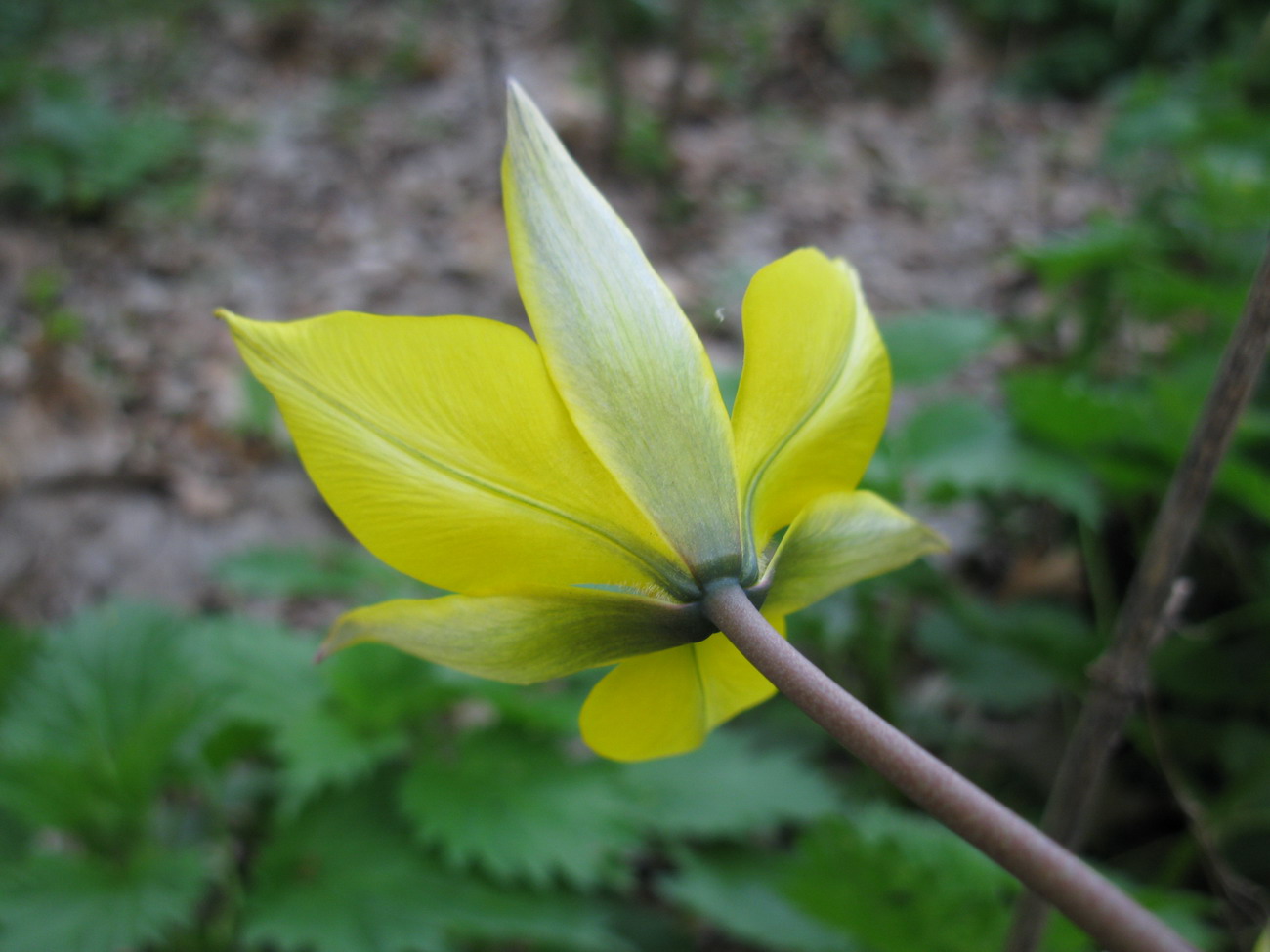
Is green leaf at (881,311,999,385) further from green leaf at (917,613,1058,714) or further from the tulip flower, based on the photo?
the tulip flower

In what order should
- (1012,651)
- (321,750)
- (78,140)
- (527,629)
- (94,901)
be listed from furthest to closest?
(78,140)
(1012,651)
(321,750)
(94,901)
(527,629)

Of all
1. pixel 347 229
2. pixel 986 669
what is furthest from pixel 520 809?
pixel 347 229

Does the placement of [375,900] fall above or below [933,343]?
below

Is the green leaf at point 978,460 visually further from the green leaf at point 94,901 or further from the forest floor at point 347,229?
the green leaf at point 94,901

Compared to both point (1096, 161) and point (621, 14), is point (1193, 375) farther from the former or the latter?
point (621, 14)

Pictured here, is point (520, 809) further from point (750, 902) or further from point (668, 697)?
point (668, 697)

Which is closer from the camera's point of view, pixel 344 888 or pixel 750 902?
pixel 344 888

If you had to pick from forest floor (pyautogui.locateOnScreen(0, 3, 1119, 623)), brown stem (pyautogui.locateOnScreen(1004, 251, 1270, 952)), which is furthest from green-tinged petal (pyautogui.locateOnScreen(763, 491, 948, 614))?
forest floor (pyautogui.locateOnScreen(0, 3, 1119, 623))

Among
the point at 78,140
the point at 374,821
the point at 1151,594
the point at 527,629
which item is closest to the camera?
the point at 527,629

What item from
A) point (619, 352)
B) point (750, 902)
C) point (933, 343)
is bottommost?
point (750, 902)
